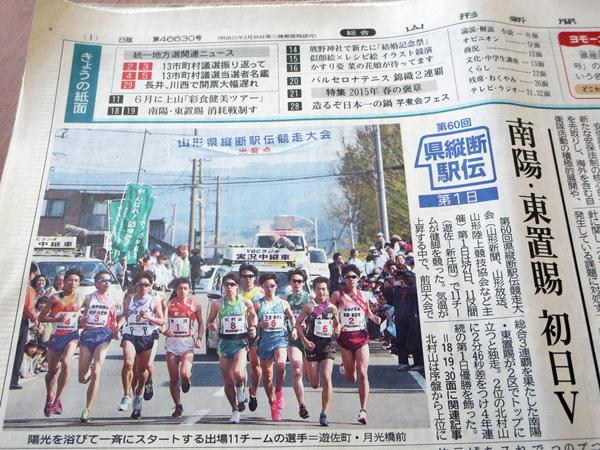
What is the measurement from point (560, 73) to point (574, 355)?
0.59 metres

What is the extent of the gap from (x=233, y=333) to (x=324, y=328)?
6.8 inches

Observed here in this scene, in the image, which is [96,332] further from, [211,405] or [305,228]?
[305,228]

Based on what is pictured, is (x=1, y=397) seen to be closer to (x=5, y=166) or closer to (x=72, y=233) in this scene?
(x=72, y=233)

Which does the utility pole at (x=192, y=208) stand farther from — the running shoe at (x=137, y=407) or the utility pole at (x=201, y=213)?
the running shoe at (x=137, y=407)

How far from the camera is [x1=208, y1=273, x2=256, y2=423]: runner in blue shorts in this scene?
841 millimetres

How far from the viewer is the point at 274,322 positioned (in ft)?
2.98

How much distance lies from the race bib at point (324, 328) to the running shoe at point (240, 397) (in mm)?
171

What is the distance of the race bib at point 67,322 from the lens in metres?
0.87

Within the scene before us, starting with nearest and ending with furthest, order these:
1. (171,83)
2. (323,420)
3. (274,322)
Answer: (323,420), (274,322), (171,83)

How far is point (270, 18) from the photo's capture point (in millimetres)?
1092

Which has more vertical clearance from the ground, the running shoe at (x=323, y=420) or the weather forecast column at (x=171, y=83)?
the weather forecast column at (x=171, y=83)

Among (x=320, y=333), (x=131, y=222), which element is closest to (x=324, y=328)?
(x=320, y=333)

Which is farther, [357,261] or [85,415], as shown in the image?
[357,261]

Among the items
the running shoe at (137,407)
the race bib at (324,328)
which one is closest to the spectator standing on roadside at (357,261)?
the race bib at (324,328)
